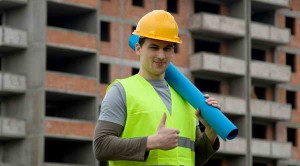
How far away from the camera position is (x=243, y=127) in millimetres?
65562

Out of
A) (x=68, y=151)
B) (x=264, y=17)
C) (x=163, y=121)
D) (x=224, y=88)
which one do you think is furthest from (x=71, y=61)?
(x=163, y=121)

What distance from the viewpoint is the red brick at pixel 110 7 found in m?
59.7

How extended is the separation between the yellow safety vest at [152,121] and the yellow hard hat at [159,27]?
35cm

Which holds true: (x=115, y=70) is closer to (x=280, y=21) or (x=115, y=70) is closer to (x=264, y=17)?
(x=264, y=17)

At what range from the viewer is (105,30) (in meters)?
60.1

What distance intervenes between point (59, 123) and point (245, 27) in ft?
52.6

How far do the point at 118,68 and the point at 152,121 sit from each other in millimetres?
52977

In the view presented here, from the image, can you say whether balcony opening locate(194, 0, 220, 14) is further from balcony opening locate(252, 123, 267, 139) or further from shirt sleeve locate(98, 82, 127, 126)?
shirt sleeve locate(98, 82, 127, 126)

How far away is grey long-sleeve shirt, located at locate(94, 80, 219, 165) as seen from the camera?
250 inches

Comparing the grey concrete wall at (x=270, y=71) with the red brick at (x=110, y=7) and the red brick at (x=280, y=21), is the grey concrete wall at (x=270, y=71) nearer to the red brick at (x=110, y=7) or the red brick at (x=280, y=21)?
the red brick at (x=280, y=21)

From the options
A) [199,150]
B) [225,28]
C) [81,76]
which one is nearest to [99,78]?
[81,76]

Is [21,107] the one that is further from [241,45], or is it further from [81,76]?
[241,45]

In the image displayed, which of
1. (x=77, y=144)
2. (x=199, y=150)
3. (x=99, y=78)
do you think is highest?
(x=99, y=78)

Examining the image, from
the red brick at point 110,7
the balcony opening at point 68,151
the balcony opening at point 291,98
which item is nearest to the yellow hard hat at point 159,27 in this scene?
the balcony opening at point 68,151
